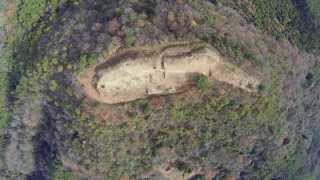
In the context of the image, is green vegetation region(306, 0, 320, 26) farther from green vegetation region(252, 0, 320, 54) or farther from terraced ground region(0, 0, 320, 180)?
terraced ground region(0, 0, 320, 180)

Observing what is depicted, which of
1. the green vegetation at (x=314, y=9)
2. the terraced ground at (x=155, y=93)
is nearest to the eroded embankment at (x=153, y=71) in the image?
the terraced ground at (x=155, y=93)

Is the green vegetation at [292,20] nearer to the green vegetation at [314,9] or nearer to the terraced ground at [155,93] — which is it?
the green vegetation at [314,9]

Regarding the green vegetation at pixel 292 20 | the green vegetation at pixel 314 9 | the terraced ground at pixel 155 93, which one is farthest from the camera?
the green vegetation at pixel 314 9

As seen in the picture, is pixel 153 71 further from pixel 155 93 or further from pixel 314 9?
pixel 314 9

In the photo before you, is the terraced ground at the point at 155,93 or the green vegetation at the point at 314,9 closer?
the terraced ground at the point at 155,93

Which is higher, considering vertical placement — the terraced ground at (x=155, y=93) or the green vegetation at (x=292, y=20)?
the green vegetation at (x=292, y=20)

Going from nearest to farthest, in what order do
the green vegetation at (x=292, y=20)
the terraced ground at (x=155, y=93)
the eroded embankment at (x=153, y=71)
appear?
the eroded embankment at (x=153, y=71) → the terraced ground at (x=155, y=93) → the green vegetation at (x=292, y=20)

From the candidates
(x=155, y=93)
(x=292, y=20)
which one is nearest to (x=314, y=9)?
(x=292, y=20)

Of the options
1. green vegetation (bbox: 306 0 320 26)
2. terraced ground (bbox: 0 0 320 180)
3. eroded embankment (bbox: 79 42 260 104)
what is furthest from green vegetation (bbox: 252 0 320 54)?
eroded embankment (bbox: 79 42 260 104)

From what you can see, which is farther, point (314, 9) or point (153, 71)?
point (314, 9)
